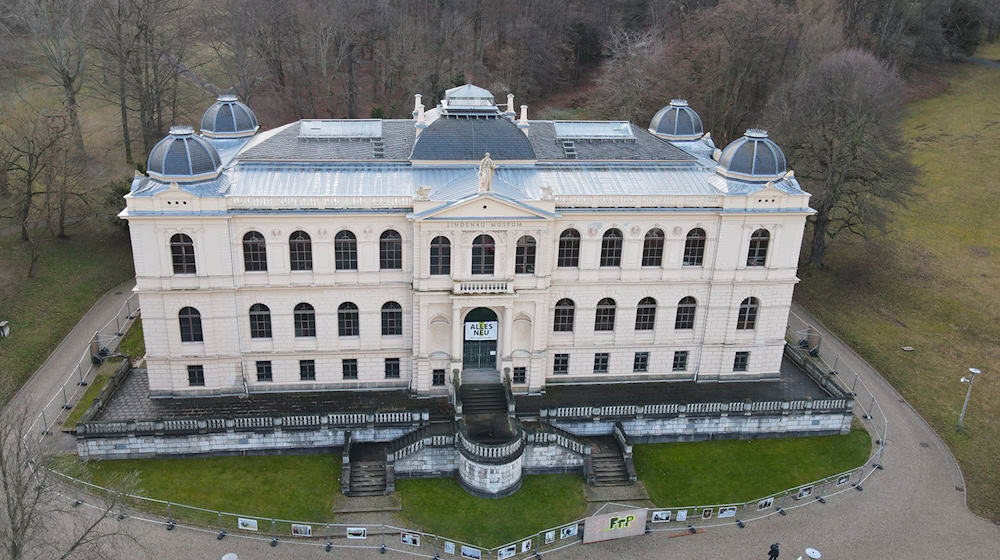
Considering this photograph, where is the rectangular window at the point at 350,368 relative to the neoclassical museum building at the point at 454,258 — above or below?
below

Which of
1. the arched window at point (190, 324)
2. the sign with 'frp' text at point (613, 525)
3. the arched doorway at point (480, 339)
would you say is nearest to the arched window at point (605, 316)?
the arched doorway at point (480, 339)

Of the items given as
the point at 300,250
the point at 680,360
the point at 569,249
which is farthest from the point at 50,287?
the point at 680,360

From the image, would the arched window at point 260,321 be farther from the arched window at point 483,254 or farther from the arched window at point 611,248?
the arched window at point 611,248

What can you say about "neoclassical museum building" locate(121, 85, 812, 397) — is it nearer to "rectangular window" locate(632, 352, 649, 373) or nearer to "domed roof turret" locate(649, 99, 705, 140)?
"rectangular window" locate(632, 352, 649, 373)

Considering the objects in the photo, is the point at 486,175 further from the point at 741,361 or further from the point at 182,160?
the point at 741,361

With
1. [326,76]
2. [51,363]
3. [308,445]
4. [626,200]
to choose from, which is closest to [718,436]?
[626,200]

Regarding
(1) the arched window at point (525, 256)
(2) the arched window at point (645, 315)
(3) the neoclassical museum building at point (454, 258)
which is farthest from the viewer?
(2) the arched window at point (645, 315)

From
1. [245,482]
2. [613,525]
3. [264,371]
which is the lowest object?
[245,482]
